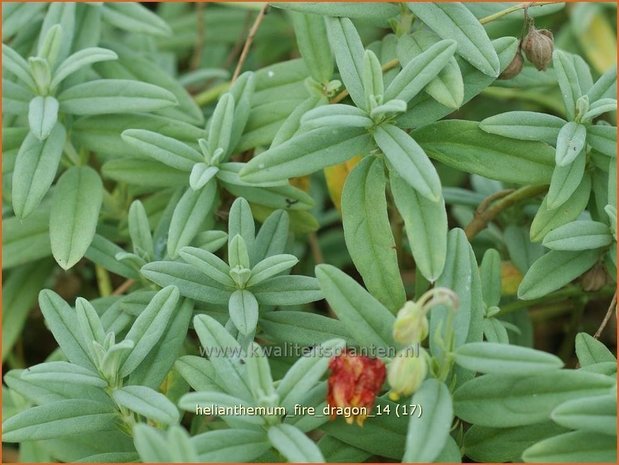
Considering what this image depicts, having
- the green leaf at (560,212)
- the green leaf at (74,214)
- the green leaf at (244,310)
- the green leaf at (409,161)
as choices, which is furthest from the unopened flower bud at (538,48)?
the green leaf at (74,214)

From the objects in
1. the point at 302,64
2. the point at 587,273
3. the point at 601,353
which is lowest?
the point at 601,353

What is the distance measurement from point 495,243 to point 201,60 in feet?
4.01

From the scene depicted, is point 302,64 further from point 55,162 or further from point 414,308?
point 414,308

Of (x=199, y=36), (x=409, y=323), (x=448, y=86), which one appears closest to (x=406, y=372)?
(x=409, y=323)

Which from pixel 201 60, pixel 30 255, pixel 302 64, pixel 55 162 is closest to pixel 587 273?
pixel 302 64

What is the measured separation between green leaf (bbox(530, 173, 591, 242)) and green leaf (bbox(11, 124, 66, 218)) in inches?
36.6

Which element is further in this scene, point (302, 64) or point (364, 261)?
point (302, 64)

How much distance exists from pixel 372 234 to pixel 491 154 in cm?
27

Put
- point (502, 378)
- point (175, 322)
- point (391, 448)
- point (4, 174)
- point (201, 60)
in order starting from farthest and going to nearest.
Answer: point (201, 60)
point (4, 174)
point (175, 322)
point (391, 448)
point (502, 378)

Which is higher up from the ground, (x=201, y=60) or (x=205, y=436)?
(x=201, y=60)

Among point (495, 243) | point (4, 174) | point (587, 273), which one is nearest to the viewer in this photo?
point (587, 273)

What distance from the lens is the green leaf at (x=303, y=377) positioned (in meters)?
1.38

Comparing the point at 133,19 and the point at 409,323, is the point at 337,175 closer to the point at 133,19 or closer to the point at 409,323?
the point at 133,19

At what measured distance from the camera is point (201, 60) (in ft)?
9.36
